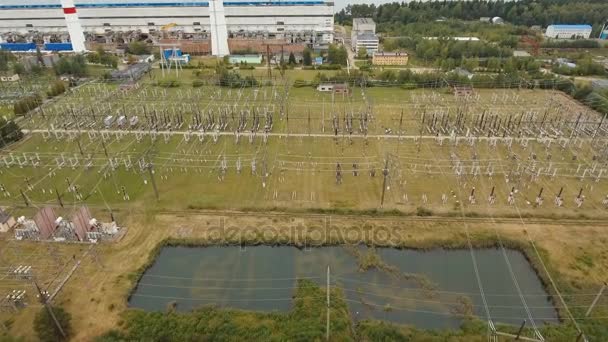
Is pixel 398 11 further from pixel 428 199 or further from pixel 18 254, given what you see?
pixel 18 254

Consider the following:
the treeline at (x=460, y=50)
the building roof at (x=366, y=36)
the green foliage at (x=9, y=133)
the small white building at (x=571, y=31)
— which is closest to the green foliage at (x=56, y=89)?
the green foliage at (x=9, y=133)

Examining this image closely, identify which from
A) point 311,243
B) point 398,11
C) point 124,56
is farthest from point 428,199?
point 398,11

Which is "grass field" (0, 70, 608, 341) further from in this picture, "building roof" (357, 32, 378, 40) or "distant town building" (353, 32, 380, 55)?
"building roof" (357, 32, 378, 40)

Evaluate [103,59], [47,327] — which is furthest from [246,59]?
[47,327]

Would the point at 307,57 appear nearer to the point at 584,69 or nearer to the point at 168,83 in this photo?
the point at 168,83

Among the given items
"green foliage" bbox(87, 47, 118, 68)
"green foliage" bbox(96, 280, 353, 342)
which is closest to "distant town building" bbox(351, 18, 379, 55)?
"green foliage" bbox(87, 47, 118, 68)

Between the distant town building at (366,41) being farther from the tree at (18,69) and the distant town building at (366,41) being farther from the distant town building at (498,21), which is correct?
the tree at (18,69)
